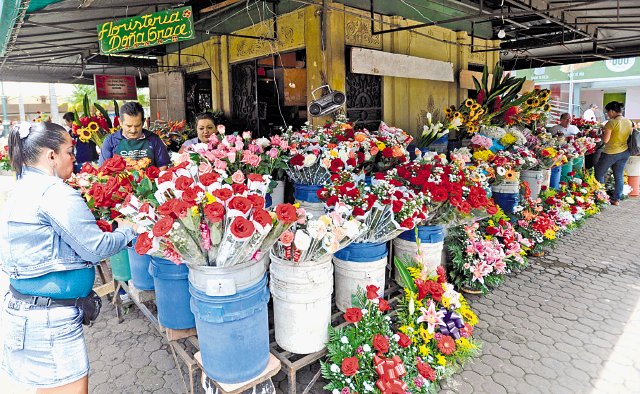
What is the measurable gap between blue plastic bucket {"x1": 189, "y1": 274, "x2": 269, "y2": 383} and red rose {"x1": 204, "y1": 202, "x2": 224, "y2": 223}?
46 centimetres

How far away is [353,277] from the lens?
→ 291 centimetres

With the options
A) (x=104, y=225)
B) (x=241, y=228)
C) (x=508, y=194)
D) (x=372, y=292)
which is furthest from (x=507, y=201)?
(x=104, y=225)

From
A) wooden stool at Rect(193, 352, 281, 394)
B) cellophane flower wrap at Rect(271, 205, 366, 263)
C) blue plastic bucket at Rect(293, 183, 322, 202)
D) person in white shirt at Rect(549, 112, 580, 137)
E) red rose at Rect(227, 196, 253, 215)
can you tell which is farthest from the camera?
person in white shirt at Rect(549, 112, 580, 137)

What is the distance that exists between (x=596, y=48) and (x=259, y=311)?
8.72 meters

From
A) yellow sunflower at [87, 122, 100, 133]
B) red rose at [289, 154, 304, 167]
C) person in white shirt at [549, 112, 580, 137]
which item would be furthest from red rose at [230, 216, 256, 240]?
person in white shirt at [549, 112, 580, 137]

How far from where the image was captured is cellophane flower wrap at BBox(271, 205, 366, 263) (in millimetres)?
2305

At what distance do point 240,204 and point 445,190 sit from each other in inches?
70.1

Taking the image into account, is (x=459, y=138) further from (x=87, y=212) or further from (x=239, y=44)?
(x=87, y=212)

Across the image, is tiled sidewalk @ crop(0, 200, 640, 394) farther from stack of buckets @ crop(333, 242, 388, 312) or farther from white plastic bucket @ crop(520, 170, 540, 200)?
white plastic bucket @ crop(520, 170, 540, 200)

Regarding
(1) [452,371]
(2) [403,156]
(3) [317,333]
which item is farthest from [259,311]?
(2) [403,156]

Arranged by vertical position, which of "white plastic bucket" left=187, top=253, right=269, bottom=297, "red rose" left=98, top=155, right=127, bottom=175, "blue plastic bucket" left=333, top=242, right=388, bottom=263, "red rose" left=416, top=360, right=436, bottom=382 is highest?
"red rose" left=98, top=155, right=127, bottom=175

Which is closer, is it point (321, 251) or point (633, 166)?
point (321, 251)

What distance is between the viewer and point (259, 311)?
221cm

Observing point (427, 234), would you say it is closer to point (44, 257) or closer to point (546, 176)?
point (44, 257)
